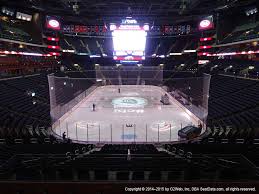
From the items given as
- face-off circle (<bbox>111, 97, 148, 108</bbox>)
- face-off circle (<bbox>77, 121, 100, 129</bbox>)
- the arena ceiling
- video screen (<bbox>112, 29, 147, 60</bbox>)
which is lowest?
face-off circle (<bbox>77, 121, 100, 129</bbox>)

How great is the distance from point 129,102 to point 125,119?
8166 mm

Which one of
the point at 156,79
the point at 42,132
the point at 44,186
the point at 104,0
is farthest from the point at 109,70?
the point at 44,186

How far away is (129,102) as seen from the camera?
98.4 feet

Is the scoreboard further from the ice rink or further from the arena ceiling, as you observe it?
the ice rink

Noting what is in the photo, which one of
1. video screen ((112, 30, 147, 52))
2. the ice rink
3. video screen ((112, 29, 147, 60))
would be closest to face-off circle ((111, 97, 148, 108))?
the ice rink

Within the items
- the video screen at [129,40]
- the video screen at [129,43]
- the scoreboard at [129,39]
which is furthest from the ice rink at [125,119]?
the video screen at [129,40]

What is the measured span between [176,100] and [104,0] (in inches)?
669

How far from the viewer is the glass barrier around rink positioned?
17.8 m

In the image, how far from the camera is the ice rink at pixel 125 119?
17453 mm

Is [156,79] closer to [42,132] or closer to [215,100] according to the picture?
[215,100]

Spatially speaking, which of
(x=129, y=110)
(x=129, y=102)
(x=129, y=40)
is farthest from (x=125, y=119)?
(x=129, y=40)

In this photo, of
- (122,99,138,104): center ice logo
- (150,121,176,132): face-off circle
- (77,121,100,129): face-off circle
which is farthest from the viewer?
(122,99,138,104): center ice logo

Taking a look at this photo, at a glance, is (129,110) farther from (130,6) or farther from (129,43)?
(130,6)

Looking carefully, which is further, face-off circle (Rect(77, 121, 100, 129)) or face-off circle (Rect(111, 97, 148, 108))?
face-off circle (Rect(111, 97, 148, 108))
